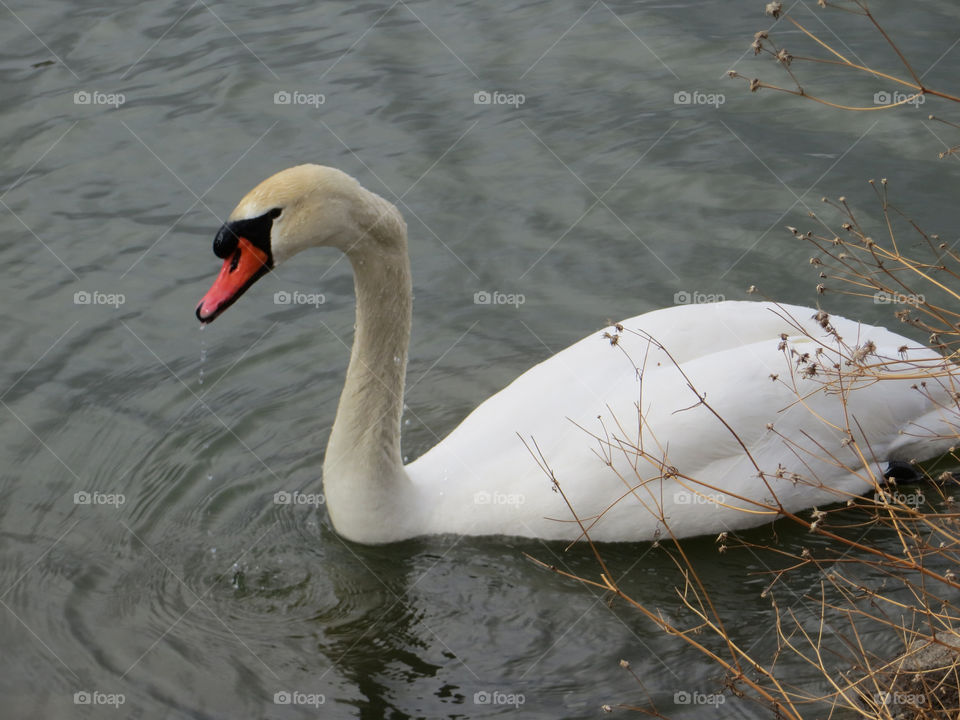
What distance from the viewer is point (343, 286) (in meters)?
8.16

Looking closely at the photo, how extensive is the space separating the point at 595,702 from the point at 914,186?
15.8 ft

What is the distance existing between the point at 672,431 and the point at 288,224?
1930 mm

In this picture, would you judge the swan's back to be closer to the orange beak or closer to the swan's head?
the swan's head

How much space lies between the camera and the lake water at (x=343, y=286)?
217 inches

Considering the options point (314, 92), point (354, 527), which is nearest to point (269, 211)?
point (354, 527)

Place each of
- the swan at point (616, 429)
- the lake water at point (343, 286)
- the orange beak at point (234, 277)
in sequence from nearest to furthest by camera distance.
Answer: the orange beak at point (234, 277) < the lake water at point (343, 286) < the swan at point (616, 429)

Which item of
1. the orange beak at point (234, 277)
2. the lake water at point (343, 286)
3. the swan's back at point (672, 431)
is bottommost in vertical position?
the lake water at point (343, 286)

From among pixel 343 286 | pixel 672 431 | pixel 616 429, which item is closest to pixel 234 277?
pixel 616 429

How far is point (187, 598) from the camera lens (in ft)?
19.1

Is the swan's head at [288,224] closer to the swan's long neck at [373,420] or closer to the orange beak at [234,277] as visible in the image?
the orange beak at [234,277]

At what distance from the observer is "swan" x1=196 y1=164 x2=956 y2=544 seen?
561 cm

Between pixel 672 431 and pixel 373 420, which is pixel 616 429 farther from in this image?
pixel 373 420

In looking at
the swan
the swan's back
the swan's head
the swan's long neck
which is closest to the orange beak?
the swan's head

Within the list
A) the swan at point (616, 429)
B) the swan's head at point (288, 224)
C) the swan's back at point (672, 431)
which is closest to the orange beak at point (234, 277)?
the swan's head at point (288, 224)
